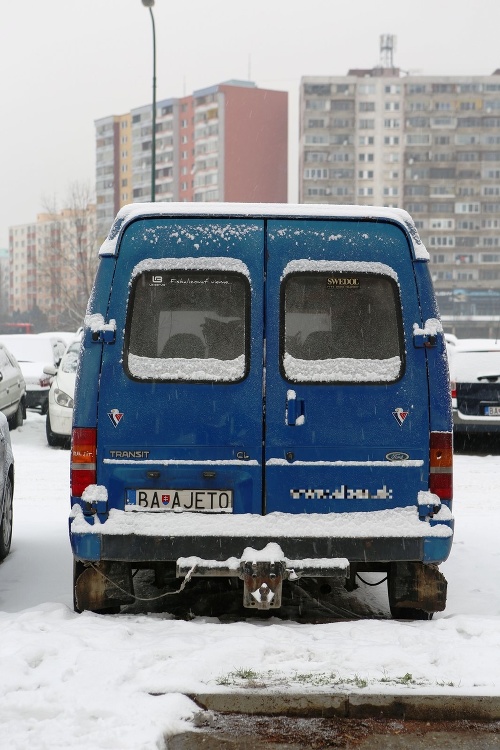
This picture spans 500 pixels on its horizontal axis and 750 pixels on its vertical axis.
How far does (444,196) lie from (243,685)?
12597cm

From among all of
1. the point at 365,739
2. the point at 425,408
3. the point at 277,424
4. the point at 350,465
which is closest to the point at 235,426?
the point at 277,424

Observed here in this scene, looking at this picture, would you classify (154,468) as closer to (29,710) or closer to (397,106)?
(29,710)

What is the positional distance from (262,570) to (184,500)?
0.54m

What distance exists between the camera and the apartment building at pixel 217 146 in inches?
5123

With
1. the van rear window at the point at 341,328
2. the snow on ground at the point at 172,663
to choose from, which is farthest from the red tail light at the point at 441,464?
the snow on ground at the point at 172,663

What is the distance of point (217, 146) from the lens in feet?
427

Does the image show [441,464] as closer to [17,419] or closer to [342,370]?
[342,370]

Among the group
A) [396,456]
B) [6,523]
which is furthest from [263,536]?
[6,523]

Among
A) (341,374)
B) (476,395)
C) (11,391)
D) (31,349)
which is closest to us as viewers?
(341,374)

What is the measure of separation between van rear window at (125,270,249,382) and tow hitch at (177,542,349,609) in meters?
0.92

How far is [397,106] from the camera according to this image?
132 metres

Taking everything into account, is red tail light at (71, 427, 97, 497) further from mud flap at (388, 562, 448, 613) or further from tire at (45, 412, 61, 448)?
tire at (45, 412, 61, 448)

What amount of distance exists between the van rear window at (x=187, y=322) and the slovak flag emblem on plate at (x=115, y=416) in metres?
0.24

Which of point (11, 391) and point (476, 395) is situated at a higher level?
point (476, 395)
